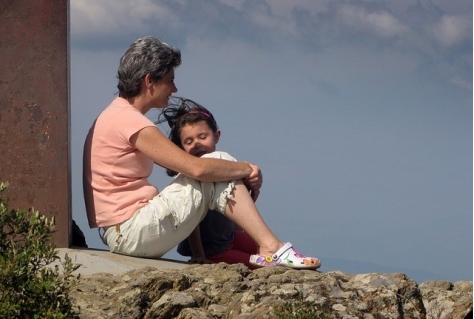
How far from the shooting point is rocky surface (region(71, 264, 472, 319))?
5117mm

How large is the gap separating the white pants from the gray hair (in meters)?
0.76

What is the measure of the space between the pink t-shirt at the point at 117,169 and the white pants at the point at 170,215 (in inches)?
4.1

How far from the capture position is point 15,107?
683cm

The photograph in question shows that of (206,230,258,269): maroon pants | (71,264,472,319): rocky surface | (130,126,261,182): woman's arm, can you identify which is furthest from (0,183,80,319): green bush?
(206,230,258,269): maroon pants

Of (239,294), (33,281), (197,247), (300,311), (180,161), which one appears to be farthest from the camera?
(197,247)

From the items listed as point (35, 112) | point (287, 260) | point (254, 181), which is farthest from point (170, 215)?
point (35, 112)

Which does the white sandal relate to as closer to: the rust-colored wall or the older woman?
the older woman

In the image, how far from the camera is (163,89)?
683 cm

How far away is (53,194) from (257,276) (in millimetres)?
1992

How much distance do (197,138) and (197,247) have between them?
863mm

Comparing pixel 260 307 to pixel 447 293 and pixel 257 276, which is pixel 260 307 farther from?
pixel 447 293

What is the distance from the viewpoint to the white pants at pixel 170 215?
Result: 21.3ft

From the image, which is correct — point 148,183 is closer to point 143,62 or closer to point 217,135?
point 217,135

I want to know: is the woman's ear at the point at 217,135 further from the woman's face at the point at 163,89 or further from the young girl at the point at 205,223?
the woman's face at the point at 163,89
